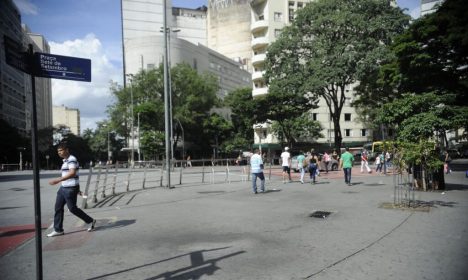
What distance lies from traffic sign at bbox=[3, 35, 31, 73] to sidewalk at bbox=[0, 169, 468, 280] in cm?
267

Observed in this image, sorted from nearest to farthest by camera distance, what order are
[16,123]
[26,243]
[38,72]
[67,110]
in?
[38,72] → [26,243] → [16,123] → [67,110]

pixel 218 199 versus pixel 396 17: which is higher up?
pixel 396 17

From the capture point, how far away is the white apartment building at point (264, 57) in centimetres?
5825

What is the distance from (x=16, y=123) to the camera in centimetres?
9156

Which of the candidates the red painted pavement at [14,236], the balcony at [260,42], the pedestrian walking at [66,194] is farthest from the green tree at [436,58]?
the balcony at [260,42]

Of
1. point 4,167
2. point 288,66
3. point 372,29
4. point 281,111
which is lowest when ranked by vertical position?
point 4,167

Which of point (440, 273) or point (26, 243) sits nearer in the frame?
point (440, 273)

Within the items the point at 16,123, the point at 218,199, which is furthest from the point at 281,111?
the point at 16,123

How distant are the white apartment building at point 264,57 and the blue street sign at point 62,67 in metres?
52.0

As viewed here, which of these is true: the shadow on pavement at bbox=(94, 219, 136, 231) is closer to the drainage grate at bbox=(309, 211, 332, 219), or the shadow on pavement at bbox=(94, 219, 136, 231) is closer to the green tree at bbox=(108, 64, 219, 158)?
the drainage grate at bbox=(309, 211, 332, 219)

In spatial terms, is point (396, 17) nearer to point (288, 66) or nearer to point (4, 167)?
point (288, 66)

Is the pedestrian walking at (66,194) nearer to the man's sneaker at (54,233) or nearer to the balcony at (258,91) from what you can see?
the man's sneaker at (54,233)

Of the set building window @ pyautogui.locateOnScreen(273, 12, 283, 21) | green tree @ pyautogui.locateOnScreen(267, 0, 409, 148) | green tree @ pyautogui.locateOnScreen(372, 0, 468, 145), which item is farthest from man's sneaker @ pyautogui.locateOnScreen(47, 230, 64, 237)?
building window @ pyautogui.locateOnScreen(273, 12, 283, 21)

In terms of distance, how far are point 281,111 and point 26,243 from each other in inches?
1464
